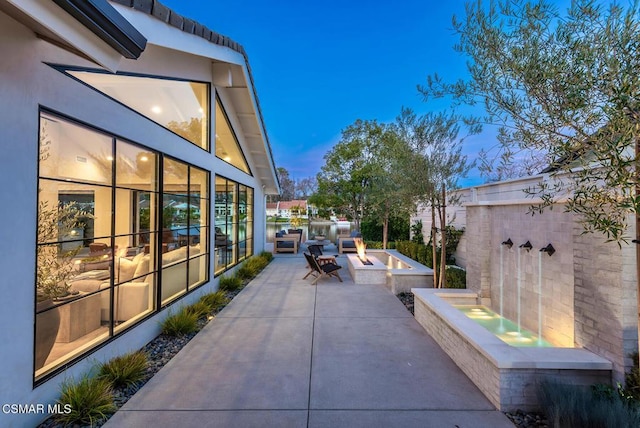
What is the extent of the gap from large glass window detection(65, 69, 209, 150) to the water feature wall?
584 cm

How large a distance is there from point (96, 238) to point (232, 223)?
509 centimetres

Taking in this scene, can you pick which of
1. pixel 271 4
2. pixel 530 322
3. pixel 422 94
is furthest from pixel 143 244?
pixel 271 4

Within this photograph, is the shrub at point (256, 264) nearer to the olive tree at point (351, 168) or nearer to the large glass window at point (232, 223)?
the large glass window at point (232, 223)

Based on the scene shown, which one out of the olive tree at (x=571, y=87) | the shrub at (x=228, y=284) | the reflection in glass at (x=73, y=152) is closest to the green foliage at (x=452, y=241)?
the olive tree at (x=571, y=87)

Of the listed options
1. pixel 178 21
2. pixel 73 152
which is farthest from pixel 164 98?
pixel 73 152

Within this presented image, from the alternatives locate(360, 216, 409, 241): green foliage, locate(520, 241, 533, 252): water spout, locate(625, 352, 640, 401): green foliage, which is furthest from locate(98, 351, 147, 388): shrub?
locate(360, 216, 409, 241): green foliage

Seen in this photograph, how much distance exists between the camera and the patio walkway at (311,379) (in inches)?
Answer: 107

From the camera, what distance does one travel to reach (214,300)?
19.5ft

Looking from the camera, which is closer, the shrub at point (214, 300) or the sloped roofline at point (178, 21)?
the sloped roofline at point (178, 21)

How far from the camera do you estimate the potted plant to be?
2.76 metres

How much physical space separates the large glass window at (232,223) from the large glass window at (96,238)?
214 centimetres

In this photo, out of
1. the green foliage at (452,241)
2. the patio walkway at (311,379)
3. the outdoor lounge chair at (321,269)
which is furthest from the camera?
the green foliage at (452,241)

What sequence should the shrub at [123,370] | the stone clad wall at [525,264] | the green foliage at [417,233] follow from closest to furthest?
1. the shrub at [123,370]
2. the stone clad wall at [525,264]
3. the green foliage at [417,233]

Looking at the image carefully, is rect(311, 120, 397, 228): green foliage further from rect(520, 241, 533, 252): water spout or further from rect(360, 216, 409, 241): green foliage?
rect(520, 241, 533, 252): water spout
